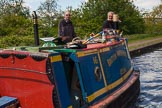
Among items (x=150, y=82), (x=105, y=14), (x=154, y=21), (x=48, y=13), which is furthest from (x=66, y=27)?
(x=154, y=21)

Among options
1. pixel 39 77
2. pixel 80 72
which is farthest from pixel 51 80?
pixel 80 72

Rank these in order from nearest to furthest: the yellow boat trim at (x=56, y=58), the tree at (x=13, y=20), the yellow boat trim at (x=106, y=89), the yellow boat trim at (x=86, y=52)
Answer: the yellow boat trim at (x=56, y=58) → the yellow boat trim at (x=86, y=52) → the yellow boat trim at (x=106, y=89) → the tree at (x=13, y=20)

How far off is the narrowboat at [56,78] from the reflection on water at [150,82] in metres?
2.87

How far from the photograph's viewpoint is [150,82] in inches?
506

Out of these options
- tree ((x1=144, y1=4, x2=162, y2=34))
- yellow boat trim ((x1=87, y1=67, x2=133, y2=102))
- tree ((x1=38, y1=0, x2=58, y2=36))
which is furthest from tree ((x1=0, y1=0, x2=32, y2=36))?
tree ((x1=144, y1=4, x2=162, y2=34))

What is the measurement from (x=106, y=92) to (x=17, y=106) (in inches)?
73.5

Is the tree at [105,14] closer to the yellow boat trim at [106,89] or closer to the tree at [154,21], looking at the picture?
the tree at [154,21]

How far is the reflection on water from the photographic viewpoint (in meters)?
10.0

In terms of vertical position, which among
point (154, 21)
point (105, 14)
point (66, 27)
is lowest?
point (154, 21)

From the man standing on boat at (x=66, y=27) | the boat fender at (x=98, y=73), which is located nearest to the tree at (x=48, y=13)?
the man standing on boat at (x=66, y=27)

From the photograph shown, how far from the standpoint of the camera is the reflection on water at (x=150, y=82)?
10047 mm

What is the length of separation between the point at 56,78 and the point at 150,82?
313 inches

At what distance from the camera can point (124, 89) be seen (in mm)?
7949

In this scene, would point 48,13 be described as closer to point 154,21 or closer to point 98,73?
point 98,73
